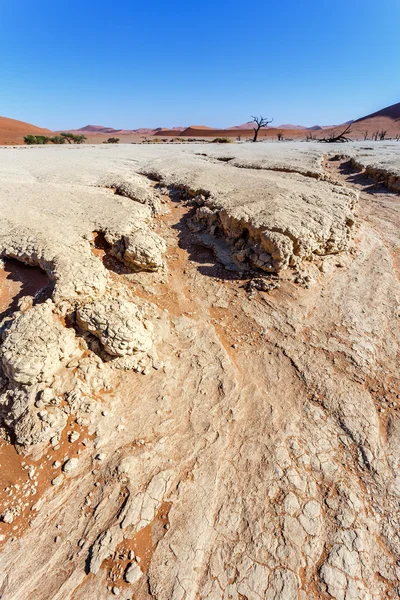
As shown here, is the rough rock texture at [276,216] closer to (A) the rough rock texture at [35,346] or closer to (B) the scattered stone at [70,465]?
(A) the rough rock texture at [35,346]

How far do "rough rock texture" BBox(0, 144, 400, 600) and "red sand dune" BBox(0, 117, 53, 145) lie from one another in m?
37.1

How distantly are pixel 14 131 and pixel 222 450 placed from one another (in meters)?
50.3

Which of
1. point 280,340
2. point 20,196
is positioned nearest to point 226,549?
point 280,340

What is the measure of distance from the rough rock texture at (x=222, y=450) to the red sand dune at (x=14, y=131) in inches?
1460

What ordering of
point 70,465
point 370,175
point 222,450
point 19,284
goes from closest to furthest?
point 70,465
point 222,450
point 19,284
point 370,175

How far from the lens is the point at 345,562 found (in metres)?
2.08

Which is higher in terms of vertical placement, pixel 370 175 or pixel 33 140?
pixel 33 140

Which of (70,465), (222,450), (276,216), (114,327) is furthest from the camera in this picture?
(276,216)

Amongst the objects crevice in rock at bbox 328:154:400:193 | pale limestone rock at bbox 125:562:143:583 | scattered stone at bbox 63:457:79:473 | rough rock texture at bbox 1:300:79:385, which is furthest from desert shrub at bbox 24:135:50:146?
pale limestone rock at bbox 125:562:143:583

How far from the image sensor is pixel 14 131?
1531 inches

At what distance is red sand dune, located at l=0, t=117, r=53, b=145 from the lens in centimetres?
3256

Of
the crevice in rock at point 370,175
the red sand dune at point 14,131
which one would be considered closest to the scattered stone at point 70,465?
the crevice in rock at point 370,175

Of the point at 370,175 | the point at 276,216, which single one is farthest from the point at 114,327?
the point at 370,175

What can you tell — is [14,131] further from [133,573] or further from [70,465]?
[133,573]
